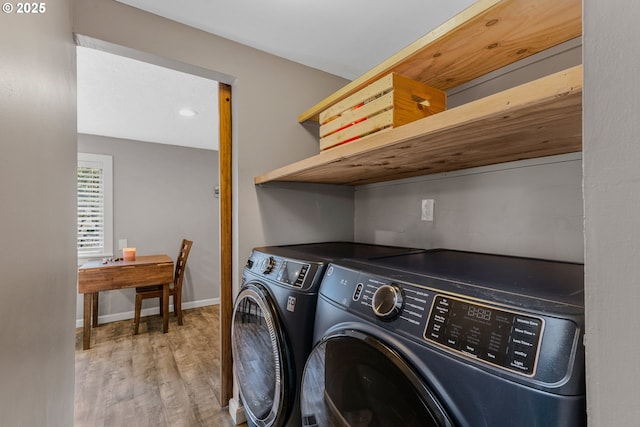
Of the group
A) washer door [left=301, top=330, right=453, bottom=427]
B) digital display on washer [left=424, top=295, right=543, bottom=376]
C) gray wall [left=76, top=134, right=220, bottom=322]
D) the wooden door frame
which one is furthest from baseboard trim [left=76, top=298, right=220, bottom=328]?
digital display on washer [left=424, top=295, right=543, bottom=376]

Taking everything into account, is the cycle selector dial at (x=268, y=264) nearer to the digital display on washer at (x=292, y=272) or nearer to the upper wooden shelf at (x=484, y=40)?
the digital display on washer at (x=292, y=272)

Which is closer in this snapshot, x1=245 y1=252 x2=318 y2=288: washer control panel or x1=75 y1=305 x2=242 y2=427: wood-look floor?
x1=245 y1=252 x2=318 y2=288: washer control panel

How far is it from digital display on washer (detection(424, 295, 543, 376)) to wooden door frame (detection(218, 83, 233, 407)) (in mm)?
1315

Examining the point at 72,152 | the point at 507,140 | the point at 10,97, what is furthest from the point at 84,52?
the point at 507,140

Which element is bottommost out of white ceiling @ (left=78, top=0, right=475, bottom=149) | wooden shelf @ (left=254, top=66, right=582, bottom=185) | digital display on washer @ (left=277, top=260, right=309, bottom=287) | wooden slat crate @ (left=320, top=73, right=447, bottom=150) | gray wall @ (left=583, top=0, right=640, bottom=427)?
digital display on washer @ (left=277, top=260, right=309, bottom=287)

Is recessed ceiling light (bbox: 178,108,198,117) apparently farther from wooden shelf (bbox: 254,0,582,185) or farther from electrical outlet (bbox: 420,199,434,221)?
electrical outlet (bbox: 420,199,434,221)

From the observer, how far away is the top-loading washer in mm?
991

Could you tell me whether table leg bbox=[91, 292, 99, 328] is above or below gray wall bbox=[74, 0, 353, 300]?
below

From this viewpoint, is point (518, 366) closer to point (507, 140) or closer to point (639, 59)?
point (639, 59)

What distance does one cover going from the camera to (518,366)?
44 cm

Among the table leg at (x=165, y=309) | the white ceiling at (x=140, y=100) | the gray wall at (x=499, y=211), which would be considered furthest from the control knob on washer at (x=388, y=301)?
the table leg at (x=165, y=309)

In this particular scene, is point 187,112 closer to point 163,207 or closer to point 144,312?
point 163,207

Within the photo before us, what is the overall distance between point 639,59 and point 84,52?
2386mm

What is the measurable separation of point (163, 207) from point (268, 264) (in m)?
3.11
